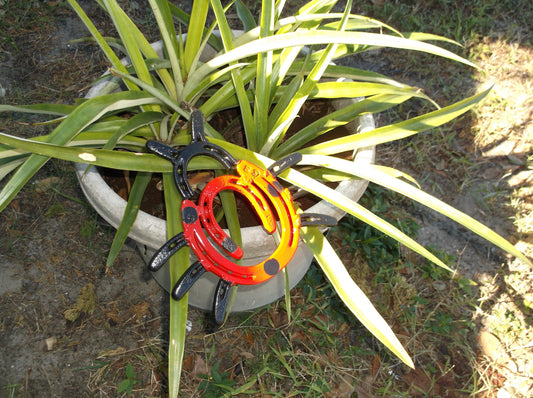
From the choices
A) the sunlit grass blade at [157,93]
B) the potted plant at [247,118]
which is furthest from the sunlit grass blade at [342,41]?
the sunlit grass blade at [157,93]

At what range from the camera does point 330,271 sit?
1045mm

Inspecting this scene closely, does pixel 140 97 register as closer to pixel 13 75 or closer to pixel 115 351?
pixel 115 351

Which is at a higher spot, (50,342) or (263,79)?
(263,79)

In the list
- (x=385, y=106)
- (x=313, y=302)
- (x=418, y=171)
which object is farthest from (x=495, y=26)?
(x=313, y=302)

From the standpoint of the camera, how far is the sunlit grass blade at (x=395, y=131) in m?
1.06

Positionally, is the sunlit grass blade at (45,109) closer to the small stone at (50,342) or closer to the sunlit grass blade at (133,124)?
the sunlit grass blade at (133,124)

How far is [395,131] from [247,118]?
0.35 metres

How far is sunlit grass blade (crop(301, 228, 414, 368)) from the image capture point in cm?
94

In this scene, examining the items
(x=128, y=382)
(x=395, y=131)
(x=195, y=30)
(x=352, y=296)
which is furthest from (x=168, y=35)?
(x=128, y=382)

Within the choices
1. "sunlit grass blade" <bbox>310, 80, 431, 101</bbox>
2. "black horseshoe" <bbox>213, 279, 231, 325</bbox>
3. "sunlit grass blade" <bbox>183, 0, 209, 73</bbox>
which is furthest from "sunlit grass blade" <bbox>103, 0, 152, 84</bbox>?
"black horseshoe" <bbox>213, 279, 231, 325</bbox>

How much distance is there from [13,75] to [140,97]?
1184 mm

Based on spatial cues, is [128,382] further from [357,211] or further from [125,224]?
[357,211]

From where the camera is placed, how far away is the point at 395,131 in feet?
3.65

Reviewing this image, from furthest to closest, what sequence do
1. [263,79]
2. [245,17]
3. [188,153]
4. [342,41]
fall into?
[245,17], [263,79], [188,153], [342,41]
